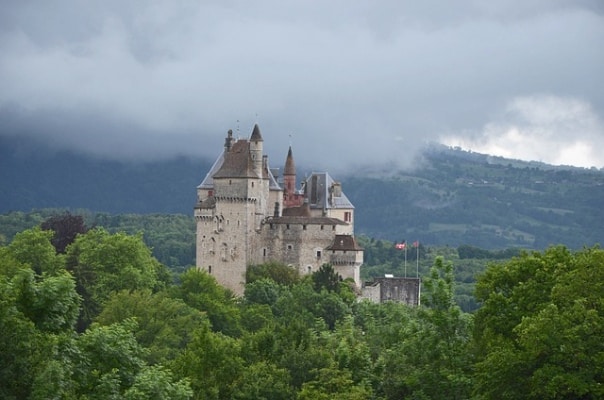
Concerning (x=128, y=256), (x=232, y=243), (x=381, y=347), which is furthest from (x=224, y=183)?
(x=381, y=347)

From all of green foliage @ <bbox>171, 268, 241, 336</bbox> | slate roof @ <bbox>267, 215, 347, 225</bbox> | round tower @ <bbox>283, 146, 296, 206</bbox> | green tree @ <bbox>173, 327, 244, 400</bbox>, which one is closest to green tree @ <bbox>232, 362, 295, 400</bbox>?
green tree @ <bbox>173, 327, 244, 400</bbox>

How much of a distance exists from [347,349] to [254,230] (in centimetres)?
6080

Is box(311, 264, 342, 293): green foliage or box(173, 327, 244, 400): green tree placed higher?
box(311, 264, 342, 293): green foliage

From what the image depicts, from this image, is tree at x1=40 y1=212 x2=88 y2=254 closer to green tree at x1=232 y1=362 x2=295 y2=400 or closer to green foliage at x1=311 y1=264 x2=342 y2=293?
green foliage at x1=311 y1=264 x2=342 y2=293

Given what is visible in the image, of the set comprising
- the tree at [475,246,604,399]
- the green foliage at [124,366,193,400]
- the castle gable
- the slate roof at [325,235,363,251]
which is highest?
the castle gable

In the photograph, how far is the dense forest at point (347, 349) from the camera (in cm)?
4688

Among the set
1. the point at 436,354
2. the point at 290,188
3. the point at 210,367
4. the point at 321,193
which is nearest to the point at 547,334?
the point at 436,354

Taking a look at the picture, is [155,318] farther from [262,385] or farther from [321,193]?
[321,193]

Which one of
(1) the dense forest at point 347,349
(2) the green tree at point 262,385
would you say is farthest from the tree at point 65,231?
(2) the green tree at point 262,385

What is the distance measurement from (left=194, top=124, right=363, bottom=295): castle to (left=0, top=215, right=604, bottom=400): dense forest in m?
33.3

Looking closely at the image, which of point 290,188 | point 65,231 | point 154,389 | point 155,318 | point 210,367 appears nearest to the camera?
point 154,389

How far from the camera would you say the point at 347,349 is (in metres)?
Result: 69.4

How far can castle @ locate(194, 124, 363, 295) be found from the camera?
129m

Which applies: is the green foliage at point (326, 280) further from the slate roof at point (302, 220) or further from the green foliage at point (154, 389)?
the green foliage at point (154, 389)
